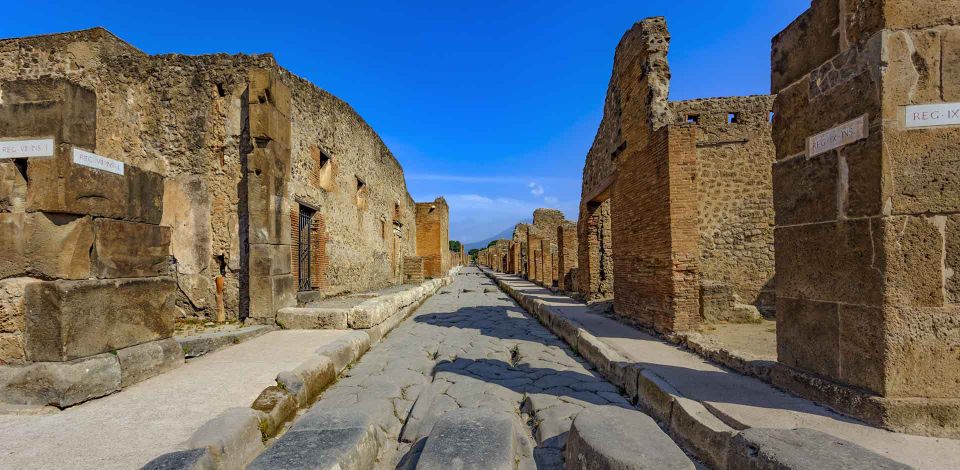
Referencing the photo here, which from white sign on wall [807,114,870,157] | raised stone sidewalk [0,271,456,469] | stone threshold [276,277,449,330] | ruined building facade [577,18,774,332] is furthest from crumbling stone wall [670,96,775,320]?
raised stone sidewalk [0,271,456,469]

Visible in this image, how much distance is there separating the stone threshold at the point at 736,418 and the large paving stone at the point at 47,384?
14.4ft

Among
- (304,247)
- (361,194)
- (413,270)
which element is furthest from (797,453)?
(413,270)

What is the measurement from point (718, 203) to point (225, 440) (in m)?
11.5

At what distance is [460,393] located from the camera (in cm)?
368

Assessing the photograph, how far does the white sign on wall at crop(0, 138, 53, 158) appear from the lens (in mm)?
3162

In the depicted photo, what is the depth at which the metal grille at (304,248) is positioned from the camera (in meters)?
7.57

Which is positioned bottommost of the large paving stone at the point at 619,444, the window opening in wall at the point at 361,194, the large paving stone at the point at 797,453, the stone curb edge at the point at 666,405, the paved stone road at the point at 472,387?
the paved stone road at the point at 472,387

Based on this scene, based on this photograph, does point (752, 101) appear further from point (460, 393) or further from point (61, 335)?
point (61, 335)

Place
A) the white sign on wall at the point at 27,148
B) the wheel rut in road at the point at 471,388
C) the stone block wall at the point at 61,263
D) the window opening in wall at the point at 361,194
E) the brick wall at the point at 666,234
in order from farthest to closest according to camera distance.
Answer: the window opening in wall at the point at 361,194 → the brick wall at the point at 666,234 → the white sign on wall at the point at 27,148 → the stone block wall at the point at 61,263 → the wheel rut in road at the point at 471,388

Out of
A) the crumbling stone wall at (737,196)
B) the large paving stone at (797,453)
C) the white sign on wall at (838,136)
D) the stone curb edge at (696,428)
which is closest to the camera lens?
the large paving stone at (797,453)

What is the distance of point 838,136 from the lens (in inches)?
109

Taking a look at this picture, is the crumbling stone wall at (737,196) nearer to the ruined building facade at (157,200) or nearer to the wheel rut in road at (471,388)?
the wheel rut in road at (471,388)

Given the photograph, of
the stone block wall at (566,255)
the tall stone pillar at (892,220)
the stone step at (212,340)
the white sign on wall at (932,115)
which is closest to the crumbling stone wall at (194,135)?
the stone step at (212,340)

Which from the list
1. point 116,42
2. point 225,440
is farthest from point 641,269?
point 116,42
